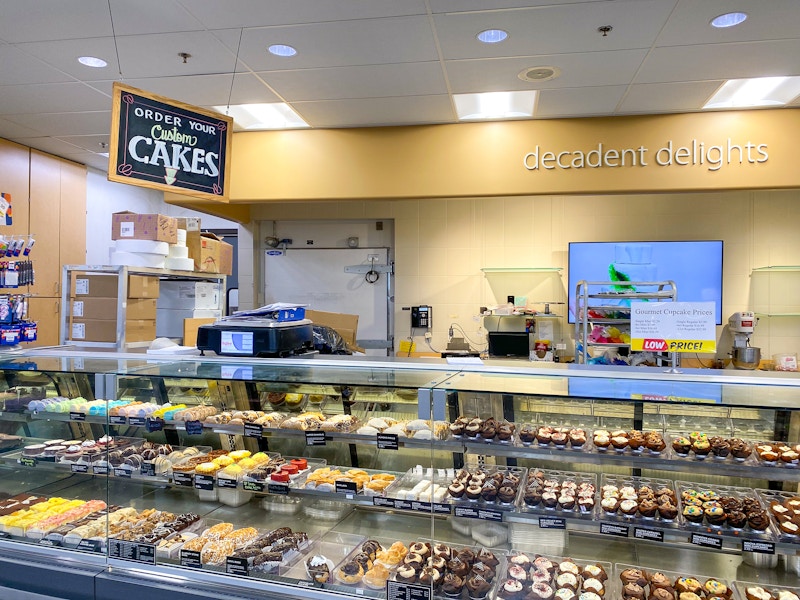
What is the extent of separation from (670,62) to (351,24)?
79.0 inches

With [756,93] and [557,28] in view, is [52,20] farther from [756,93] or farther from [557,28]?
[756,93]

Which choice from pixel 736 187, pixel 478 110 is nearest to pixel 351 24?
pixel 478 110

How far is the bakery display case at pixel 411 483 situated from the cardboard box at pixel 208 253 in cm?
197

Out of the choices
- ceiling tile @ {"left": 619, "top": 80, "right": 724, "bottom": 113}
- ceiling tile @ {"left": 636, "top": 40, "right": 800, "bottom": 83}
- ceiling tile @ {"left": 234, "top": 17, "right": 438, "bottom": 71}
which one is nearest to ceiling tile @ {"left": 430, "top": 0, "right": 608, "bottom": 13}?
ceiling tile @ {"left": 234, "top": 17, "right": 438, "bottom": 71}

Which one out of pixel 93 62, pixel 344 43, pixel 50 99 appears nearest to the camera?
pixel 344 43

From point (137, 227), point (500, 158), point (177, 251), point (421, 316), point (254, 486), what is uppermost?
point (500, 158)

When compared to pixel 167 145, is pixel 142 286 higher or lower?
lower

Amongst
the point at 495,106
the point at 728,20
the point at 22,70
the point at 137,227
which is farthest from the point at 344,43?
the point at 22,70

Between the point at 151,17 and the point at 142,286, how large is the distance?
6.24 ft

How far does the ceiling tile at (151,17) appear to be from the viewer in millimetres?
2936

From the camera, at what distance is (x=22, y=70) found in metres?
3.78

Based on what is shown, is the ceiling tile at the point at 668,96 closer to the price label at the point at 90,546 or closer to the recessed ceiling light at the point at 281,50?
the recessed ceiling light at the point at 281,50

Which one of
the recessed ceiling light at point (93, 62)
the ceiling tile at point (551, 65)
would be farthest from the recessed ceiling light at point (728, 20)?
the recessed ceiling light at point (93, 62)

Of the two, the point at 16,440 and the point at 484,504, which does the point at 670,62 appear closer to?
the point at 484,504
